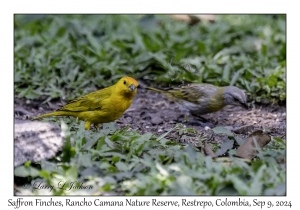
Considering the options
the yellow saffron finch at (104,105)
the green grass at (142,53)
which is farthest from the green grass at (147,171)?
the green grass at (142,53)

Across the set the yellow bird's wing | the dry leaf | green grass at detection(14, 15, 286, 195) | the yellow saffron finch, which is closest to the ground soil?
green grass at detection(14, 15, 286, 195)

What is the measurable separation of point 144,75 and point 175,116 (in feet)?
3.84

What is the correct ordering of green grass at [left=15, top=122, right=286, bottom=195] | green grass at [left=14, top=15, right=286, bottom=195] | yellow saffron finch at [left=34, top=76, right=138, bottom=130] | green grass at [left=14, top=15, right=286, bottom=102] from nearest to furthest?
1. green grass at [left=15, top=122, right=286, bottom=195]
2. green grass at [left=14, top=15, right=286, bottom=195]
3. yellow saffron finch at [left=34, top=76, right=138, bottom=130]
4. green grass at [left=14, top=15, right=286, bottom=102]

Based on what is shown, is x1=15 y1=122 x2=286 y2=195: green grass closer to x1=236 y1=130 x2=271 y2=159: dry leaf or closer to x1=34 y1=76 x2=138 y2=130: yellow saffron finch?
x1=236 y1=130 x2=271 y2=159: dry leaf

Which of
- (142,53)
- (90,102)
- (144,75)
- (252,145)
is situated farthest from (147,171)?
(142,53)

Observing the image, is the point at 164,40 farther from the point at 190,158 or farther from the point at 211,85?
the point at 190,158

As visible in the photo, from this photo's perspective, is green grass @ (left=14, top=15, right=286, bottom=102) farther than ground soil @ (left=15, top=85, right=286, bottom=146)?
Yes

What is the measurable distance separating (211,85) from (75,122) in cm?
209

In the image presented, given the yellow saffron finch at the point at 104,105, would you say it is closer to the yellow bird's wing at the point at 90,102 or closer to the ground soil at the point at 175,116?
the yellow bird's wing at the point at 90,102

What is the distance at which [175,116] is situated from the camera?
7.37 metres

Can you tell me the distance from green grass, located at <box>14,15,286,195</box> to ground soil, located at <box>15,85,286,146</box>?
250 mm

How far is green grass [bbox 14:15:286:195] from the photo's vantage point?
4.55 metres

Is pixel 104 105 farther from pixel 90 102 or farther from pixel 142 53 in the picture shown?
pixel 142 53

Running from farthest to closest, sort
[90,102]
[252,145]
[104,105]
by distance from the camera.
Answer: [90,102], [104,105], [252,145]
